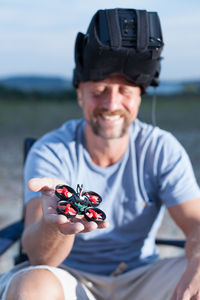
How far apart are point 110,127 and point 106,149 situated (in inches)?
5.2

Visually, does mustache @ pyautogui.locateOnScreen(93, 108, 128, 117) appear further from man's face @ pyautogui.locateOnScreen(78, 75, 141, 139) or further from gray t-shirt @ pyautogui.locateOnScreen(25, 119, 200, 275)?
gray t-shirt @ pyautogui.locateOnScreen(25, 119, 200, 275)

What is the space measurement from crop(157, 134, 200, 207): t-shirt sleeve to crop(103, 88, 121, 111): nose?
349 millimetres

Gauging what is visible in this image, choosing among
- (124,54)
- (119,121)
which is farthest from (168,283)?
(124,54)

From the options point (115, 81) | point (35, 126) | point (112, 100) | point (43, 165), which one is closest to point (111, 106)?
point (112, 100)

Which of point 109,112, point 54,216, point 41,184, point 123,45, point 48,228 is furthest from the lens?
point 109,112

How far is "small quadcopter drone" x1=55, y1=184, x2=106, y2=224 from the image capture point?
202 centimetres

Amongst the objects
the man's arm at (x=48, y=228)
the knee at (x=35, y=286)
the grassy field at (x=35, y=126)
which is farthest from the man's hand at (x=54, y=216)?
the grassy field at (x=35, y=126)

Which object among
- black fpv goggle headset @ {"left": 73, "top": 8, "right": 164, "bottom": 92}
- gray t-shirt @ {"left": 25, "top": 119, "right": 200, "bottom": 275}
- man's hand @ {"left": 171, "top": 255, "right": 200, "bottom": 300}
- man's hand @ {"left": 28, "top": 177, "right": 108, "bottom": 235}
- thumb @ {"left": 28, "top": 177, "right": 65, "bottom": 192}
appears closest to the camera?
man's hand @ {"left": 28, "top": 177, "right": 108, "bottom": 235}

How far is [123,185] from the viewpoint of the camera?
2875 millimetres

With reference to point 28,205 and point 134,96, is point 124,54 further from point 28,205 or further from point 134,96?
point 28,205

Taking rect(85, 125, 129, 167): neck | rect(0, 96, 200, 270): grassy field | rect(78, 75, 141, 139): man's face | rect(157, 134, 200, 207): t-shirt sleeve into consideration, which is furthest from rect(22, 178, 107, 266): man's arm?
rect(0, 96, 200, 270): grassy field

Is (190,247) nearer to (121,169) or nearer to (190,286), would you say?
(190,286)

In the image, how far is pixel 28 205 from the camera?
2.75 m

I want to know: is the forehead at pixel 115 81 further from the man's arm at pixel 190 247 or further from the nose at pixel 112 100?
the man's arm at pixel 190 247
